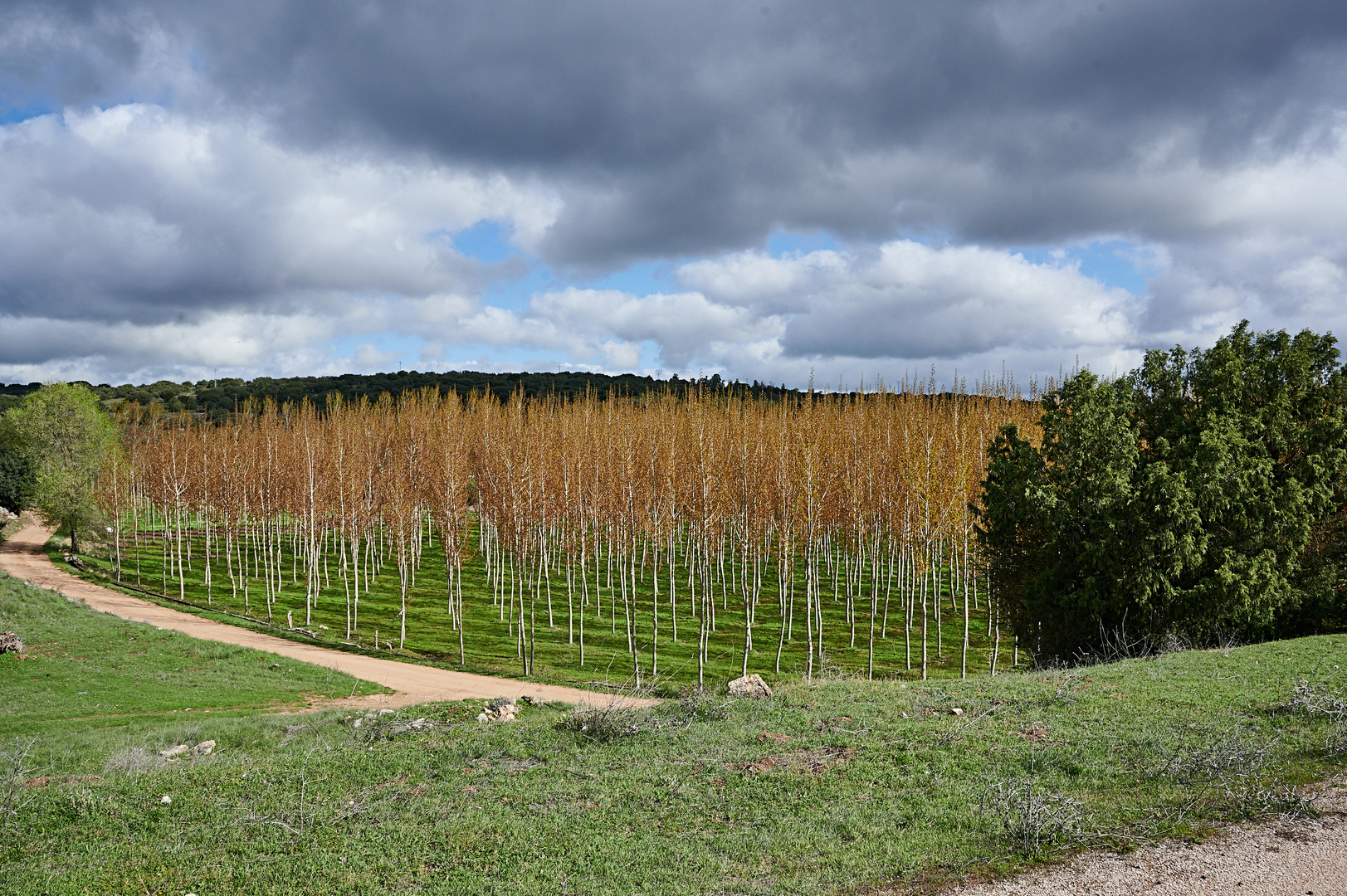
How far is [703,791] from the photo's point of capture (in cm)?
1084

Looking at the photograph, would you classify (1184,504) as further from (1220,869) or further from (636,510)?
(636,510)

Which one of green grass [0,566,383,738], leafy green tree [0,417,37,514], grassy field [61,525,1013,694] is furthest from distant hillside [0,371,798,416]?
green grass [0,566,383,738]

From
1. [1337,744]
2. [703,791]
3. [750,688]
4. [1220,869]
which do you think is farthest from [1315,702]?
[750,688]

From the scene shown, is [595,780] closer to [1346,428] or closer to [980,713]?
[980,713]

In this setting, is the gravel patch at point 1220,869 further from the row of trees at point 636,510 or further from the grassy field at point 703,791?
the row of trees at point 636,510

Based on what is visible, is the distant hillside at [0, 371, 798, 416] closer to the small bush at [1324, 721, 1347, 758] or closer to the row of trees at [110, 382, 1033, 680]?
the row of trees at [110, 382, 1033, 680]

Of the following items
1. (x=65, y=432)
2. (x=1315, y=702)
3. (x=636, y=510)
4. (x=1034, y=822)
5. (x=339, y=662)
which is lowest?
(x=339, y=662)

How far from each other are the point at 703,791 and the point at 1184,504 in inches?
732

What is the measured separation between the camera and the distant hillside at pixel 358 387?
504 feet

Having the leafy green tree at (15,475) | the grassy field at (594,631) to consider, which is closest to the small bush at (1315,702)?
the grassy field at (594,631)

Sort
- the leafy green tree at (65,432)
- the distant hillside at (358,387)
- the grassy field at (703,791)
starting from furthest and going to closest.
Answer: the distant hillside at (358,387) → the leafy green tree at (65,432) → the grassy field at (703,791)

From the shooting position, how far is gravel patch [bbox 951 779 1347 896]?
7805mm

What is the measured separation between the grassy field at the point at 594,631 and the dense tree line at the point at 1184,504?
6.84 metres

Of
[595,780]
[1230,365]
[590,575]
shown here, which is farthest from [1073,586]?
[590,575]
